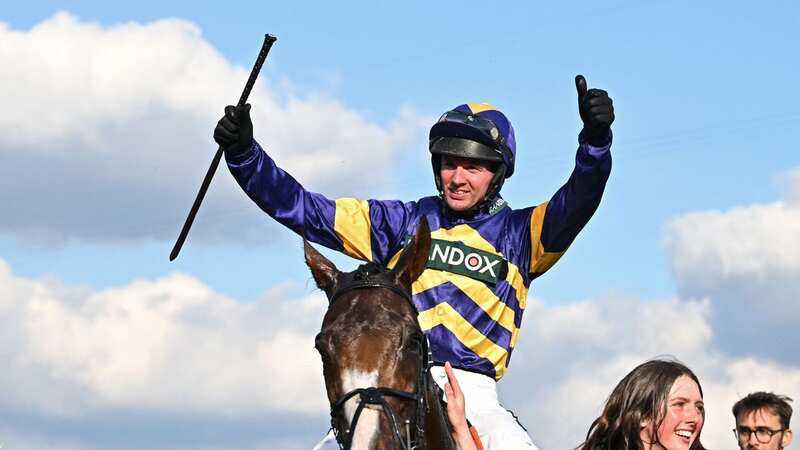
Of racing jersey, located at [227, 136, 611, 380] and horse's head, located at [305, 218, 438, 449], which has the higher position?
racing jersey, located at [227, 136, 611, 380]

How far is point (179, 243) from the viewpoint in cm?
873

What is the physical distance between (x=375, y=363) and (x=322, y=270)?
34.3 inches

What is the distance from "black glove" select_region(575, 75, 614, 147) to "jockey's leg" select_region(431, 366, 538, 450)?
1.58 m

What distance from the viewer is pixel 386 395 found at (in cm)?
638

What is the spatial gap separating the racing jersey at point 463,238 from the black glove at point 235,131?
0.07 metres

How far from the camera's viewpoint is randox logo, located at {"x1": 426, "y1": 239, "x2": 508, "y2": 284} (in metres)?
8.36

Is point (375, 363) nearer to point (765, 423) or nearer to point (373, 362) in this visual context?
point (373, 362)

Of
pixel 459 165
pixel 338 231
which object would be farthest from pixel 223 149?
pixel 459 165

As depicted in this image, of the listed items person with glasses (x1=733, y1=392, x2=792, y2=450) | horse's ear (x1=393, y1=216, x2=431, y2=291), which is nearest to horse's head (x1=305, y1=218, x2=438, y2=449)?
horse's ear (x1=393, y1=216, x2=431, y2=291)

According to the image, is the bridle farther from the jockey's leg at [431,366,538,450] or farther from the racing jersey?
the racing jersey

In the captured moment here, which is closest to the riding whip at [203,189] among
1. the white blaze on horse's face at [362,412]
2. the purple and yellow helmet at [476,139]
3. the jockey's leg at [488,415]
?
the purple and yellow helmet at [476,139]

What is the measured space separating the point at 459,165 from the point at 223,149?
1.49 meters

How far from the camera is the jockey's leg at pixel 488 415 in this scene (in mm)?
7723

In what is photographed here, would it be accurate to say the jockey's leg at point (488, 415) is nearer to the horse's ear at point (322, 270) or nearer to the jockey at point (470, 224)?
the jockey at point (470, 224)
